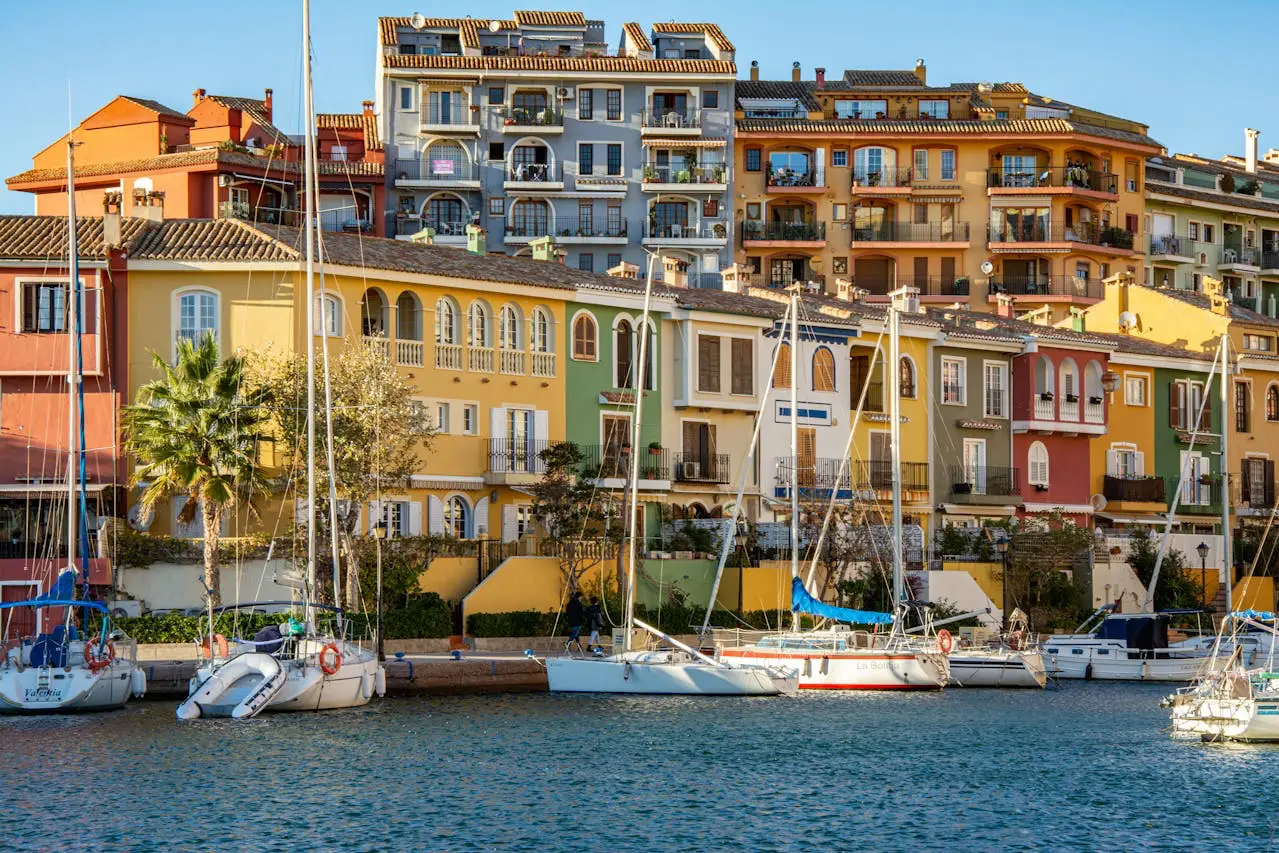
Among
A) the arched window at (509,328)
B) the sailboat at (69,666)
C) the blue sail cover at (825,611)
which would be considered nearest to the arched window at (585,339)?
the arched window at (509,328)

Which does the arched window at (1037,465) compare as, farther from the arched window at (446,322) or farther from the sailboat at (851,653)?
the arched window at (446,322)

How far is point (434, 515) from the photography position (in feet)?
192

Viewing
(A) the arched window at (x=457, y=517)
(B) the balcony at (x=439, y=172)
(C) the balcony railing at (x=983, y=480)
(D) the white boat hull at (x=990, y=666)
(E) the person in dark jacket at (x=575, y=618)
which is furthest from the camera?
(B) the balcony at (x=439, y=172)

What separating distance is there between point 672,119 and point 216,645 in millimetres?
58249

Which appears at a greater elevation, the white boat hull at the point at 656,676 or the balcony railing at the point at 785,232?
the balcony railing at the point at 785,232

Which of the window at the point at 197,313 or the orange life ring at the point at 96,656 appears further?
the window at the point at 197,313

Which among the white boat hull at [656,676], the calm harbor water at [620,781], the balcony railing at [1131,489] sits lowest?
the calm harbor water at [620,781]

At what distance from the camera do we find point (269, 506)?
54.5m

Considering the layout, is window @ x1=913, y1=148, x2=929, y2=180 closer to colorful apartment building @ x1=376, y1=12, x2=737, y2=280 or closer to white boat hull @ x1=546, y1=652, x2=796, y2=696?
colorful apartment building @ x1=376, y1=12, x2=737, y2=280

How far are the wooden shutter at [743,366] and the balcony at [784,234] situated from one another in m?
34.1

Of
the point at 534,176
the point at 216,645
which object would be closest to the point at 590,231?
the point at 534,176

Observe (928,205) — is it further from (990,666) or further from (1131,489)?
(990,666)

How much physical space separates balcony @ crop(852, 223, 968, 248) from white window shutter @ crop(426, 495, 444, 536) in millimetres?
48109

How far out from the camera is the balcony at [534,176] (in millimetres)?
97125
